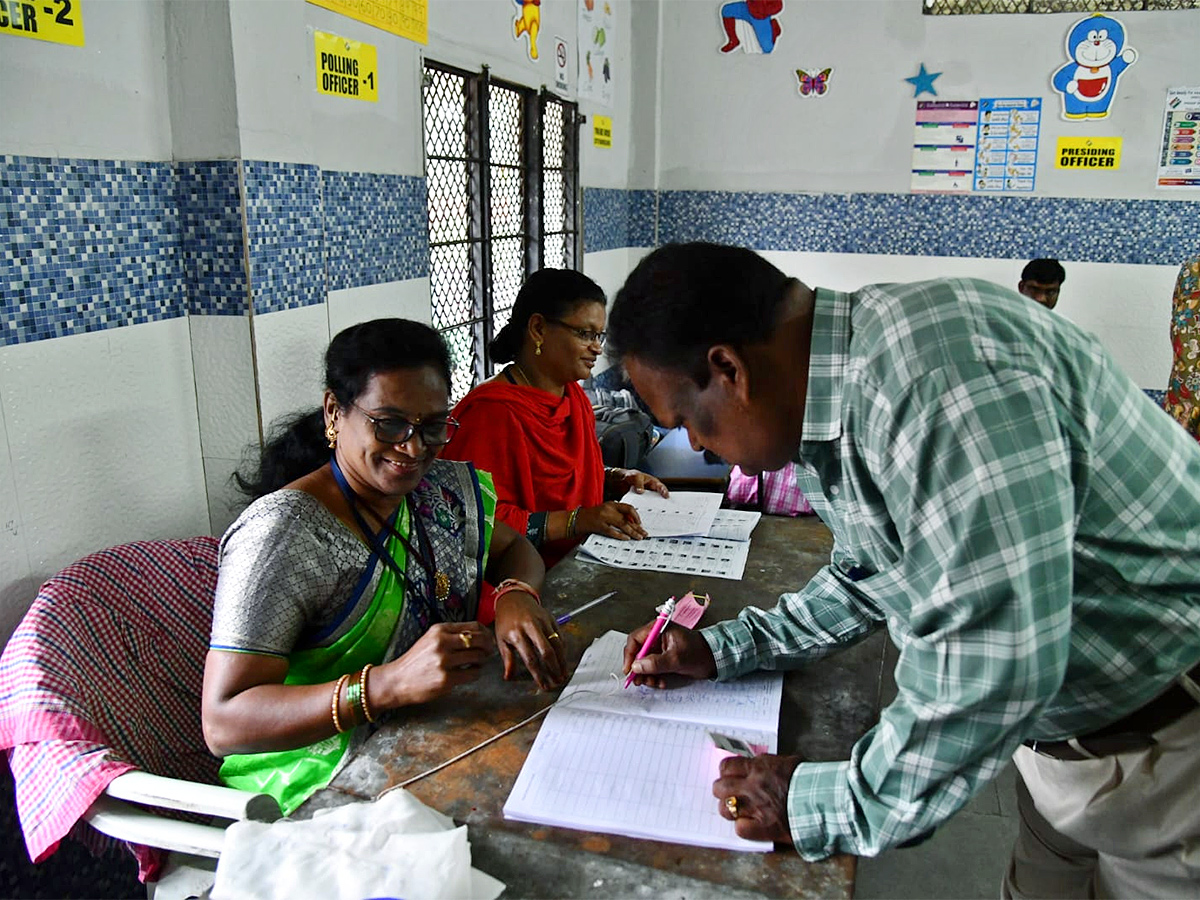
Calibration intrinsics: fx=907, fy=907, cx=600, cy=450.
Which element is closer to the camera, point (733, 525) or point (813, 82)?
point (733, 525)

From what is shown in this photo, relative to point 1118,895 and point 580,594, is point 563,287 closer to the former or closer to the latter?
point 580,594

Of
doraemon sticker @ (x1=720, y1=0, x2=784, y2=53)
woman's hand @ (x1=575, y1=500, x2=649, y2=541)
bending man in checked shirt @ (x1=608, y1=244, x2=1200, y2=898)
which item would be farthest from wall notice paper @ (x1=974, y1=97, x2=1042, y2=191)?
bending man in checked shirt @ (x1=608, y1=244, x2=1200, y2=898)

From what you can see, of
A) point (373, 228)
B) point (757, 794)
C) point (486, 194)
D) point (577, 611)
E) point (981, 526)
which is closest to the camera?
point (981, 526)

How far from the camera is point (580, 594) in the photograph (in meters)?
1.80

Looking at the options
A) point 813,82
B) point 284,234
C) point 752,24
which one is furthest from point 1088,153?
point 284,234

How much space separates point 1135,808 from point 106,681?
1562 mm

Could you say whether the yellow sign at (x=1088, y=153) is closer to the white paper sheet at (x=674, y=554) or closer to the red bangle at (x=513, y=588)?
the white paper sheet at (x=674, y=554)

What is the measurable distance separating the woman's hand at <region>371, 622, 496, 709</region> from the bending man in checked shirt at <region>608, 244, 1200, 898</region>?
1.37ft

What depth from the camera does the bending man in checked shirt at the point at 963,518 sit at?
87 centimetres

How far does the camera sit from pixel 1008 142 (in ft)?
16.2

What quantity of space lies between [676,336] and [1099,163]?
4.81 metres

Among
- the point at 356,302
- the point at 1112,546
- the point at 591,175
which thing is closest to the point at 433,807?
the point at 1112,546

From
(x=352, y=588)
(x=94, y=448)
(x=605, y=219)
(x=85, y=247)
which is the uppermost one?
(x=605, y=219)

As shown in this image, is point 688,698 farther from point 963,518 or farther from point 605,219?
point 605,219
